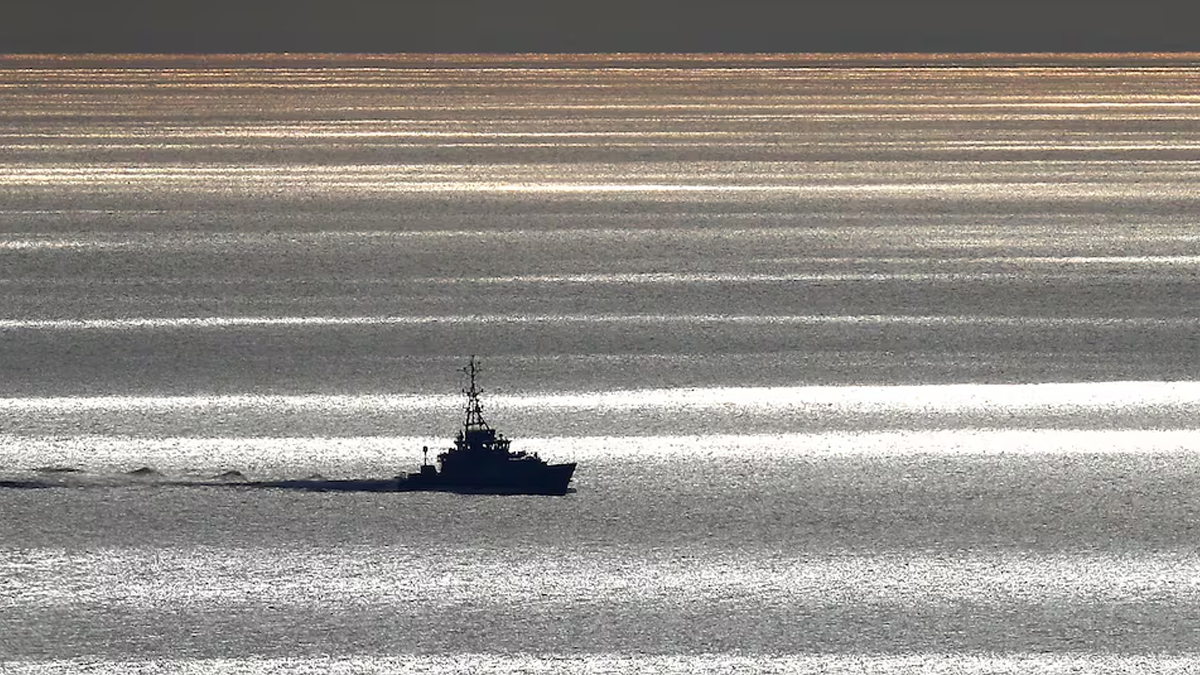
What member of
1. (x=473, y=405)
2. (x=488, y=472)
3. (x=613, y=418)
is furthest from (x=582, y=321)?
(x=488, y=472)

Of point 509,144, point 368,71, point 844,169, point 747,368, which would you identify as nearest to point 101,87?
point 368,71

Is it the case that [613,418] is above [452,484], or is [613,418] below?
above

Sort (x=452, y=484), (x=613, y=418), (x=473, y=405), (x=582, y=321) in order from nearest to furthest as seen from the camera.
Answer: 1. (x=452, y=484)
2. (x=613, y=418)
3. (x=473, y=405)
4. (x=582, y=321)

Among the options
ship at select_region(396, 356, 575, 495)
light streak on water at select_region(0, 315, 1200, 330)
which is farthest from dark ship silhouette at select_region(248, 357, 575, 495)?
light streak on water at select_region(0, 315, 1200, 330)

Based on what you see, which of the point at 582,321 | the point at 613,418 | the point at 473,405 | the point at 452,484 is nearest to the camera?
the point at 452,484

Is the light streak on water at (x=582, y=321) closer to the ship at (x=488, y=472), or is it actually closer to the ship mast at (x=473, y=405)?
the ship mast at (x=473, y=405)

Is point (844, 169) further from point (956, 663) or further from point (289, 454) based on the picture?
point (956, 663)

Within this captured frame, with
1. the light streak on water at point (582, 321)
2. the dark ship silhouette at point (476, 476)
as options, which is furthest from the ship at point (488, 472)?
the light streak on water at point (582, 321)

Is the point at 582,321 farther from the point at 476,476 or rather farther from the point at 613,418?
the point at 476,476
